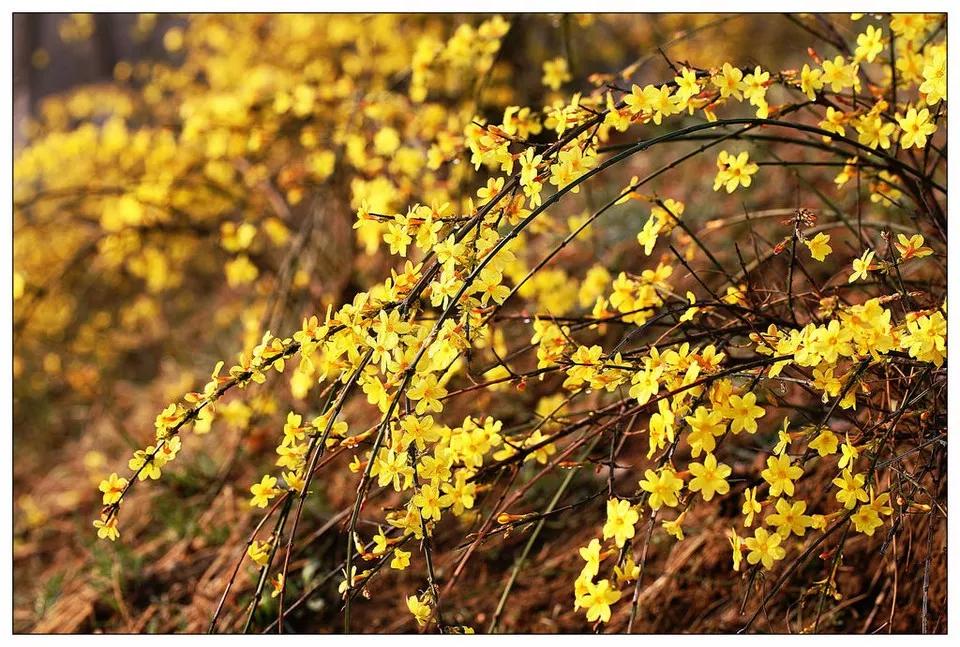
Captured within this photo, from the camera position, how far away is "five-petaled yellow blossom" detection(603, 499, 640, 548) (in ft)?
4.05

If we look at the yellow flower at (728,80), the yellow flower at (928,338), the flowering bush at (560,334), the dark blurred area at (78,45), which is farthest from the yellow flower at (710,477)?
the dark blurred area at (78,45)

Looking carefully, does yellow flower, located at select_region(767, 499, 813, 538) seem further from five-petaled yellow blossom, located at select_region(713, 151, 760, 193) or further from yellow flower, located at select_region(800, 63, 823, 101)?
yellow flower, located at select_region(800, 63, 823, 101)

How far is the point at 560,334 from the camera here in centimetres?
155

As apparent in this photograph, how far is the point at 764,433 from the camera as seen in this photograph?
2.29m

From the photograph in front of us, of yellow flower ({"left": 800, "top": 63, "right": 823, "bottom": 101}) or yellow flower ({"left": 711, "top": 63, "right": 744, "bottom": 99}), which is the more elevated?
yellow flower ({"left": 711, "top": 63, "right": 744, "bottom": 99})

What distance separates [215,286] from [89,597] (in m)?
3.40

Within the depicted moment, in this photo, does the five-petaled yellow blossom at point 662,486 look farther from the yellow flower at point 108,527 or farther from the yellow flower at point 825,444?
the yellow flower at point 108,527

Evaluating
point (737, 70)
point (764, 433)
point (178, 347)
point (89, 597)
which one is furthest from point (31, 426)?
point (737, 70)

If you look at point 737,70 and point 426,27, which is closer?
point 737,70

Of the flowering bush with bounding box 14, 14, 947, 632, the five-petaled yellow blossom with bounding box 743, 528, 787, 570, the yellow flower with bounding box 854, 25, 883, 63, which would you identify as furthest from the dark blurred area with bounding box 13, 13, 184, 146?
the five-petaled yellow blossom with bounding box 743, 528, 787, 570

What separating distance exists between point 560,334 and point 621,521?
0.41 meters

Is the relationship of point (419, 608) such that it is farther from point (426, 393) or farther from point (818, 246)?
point (818, 246)

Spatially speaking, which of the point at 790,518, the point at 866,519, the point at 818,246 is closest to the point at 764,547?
the point at 790,518
